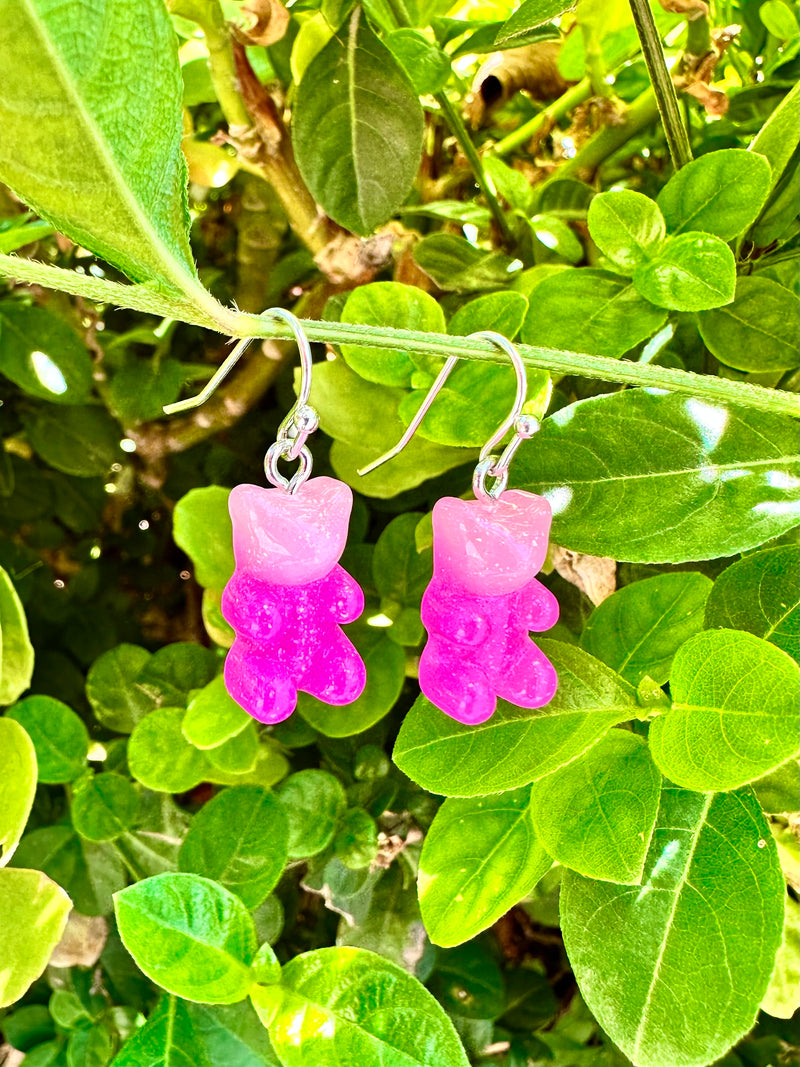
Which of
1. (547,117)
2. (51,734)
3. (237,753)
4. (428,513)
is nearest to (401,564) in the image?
(428,513)

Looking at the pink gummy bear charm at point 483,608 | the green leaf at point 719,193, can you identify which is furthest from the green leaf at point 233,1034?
the green leaf at point 719,193

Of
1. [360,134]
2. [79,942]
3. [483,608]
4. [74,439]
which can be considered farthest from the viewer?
[74,439]

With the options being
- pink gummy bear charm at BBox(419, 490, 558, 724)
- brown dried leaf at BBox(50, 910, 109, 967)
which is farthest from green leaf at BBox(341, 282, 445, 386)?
brown dried leaf at BBox(50, 910, 109, 967)

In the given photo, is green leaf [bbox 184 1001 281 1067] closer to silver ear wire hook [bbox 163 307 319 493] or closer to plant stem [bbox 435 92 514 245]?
silver ear wire hook [bbox 163 307 319 493]

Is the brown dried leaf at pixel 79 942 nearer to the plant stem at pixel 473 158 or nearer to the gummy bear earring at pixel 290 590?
the gummy bear earring at pixel 290 590

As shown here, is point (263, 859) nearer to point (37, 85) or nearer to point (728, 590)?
point (728, 590)

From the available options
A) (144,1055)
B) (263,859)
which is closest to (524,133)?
(263,859)

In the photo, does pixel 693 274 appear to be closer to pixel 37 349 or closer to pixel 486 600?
pixel 486 600
